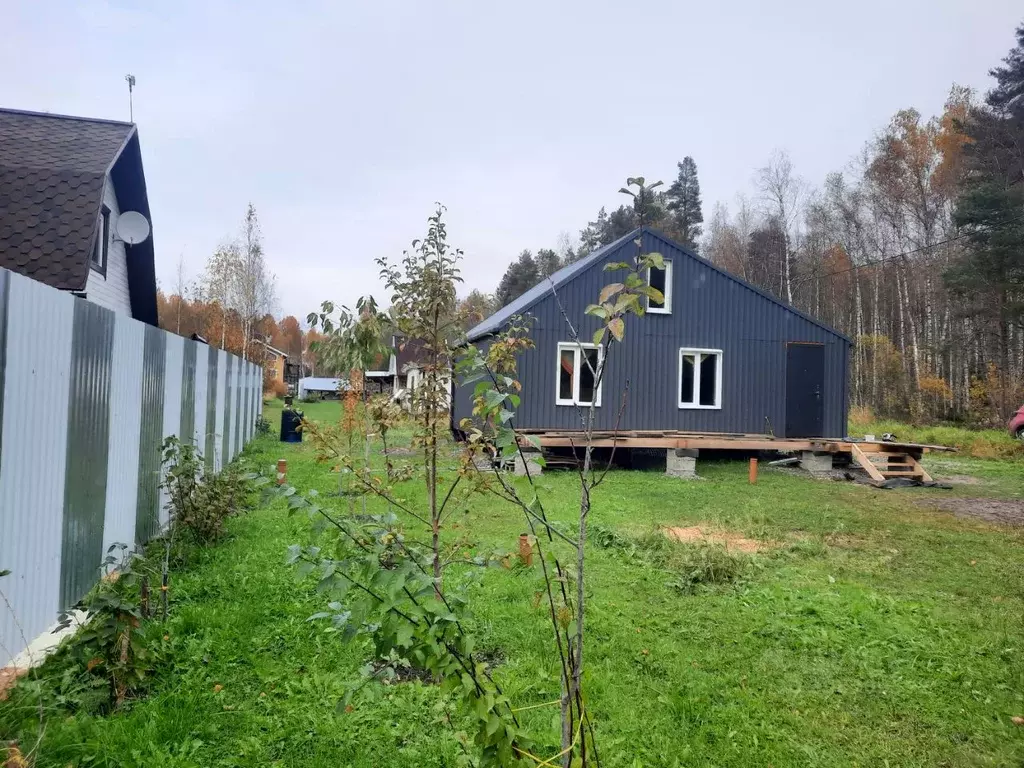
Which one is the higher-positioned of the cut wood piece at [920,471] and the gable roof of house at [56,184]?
the gable roof of house at [56,184]

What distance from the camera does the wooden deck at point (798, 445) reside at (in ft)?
39.5

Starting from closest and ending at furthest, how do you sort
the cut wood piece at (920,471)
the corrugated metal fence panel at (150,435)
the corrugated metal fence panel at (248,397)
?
the corrugated metal fence panel at (150,435) < the cut wood piece at (920,471) < the corrugated metal fence panel at (248,397)

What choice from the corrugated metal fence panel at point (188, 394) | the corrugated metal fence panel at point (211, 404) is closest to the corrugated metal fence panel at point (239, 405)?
the corrugated metal fence panel at point (211, 404)

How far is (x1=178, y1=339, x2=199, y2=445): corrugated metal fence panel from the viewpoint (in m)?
6.33

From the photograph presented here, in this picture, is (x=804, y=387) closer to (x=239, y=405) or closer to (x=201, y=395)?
(x=239, y=405)

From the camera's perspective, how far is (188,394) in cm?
663

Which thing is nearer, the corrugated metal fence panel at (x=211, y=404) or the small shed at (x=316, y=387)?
the corrugated metal fence panel at (x=211, y=404)

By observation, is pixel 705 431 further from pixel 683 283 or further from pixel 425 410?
pixel 425 410

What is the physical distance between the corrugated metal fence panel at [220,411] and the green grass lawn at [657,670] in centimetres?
299

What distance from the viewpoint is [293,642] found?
3.74 m

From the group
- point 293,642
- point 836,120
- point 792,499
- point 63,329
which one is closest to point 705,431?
point 792,499

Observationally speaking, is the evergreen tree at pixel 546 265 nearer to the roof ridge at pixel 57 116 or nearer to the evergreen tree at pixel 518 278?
the evergreen tree at pixel 518 278

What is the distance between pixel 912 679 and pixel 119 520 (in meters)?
5.33

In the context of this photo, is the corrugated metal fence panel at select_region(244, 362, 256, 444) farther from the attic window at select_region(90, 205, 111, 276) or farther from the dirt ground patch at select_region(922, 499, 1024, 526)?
the dirt ground patch at select_region(922, 499, 1024, 526)
